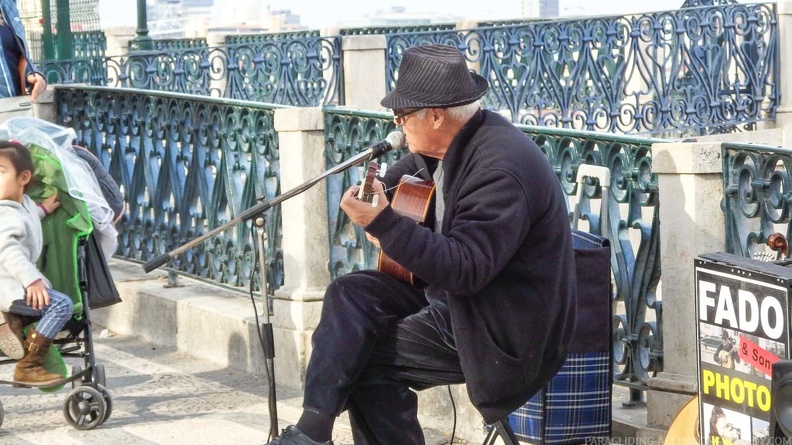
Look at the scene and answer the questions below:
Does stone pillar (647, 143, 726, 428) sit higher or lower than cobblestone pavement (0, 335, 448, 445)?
higher

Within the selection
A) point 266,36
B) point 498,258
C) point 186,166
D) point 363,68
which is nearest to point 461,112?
point 498,258

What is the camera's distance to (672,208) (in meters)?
5.28

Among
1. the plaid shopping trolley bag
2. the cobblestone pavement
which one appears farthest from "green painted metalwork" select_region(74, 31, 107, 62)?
the plaid shopping trolley bag

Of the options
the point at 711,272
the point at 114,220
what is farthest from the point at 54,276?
the point at 711,272

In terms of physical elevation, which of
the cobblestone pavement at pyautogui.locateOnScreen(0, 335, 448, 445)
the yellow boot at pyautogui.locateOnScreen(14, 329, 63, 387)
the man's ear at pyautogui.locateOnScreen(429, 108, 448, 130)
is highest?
the man's ear at pyautogui.locateOnScreen(429, 108, 448, 130)

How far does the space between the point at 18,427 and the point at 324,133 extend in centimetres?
206

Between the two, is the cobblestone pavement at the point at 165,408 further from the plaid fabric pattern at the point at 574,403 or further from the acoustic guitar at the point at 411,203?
the acoustic guitar at the point at 411,203

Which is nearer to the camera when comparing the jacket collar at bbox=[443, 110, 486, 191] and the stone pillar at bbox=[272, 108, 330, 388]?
the jacket collar at bbox=[443, 110, 486, 191]

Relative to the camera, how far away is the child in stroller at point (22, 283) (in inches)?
245

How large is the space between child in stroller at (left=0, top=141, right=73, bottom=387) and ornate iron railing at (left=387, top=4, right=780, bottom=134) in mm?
9087

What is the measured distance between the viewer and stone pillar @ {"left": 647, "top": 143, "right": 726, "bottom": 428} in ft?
17.1

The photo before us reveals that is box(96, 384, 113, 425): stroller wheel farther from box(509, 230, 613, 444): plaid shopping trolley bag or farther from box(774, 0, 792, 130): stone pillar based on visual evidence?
box(774, 0, 792, 130): stone pillar

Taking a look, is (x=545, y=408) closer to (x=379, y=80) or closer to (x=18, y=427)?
(x=18, y=427)

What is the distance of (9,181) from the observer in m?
6.30
